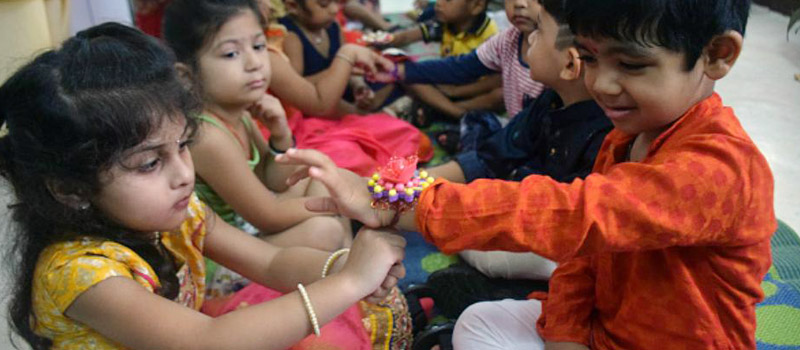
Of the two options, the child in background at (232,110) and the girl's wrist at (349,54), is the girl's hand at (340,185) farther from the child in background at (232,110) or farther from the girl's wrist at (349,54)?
the girl's wrist at (349,54)

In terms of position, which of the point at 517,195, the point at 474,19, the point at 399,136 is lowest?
the point at 399,136

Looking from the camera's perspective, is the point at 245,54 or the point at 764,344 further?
the point at 245,54

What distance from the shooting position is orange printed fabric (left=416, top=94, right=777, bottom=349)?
29.6 inches

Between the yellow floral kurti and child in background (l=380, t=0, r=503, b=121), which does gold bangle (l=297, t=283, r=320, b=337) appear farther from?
child in background (l=380, t=0, r=503, b=121)

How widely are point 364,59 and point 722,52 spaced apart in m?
1.42

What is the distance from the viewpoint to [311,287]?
0.95 m

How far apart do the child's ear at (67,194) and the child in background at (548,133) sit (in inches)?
32.1

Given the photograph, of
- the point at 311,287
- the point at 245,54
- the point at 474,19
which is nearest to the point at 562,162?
the point at 311,287

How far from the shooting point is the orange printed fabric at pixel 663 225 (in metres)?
0.75

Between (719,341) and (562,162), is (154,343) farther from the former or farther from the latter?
(562,162)

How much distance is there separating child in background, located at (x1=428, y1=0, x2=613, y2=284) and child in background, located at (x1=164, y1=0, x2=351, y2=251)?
41 centimetres

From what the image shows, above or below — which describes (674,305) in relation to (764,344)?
above

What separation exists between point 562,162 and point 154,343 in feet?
2.98

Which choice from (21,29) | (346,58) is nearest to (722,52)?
(346,58)
